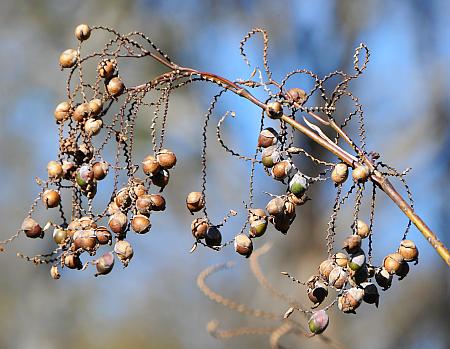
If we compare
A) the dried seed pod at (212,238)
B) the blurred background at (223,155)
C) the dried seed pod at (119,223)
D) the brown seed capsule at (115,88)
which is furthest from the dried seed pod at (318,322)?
the blurred background at (223,155)

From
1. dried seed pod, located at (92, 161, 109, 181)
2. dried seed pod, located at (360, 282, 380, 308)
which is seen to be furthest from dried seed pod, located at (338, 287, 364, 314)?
dried seed pod, located at (92, 161, 109, 181)

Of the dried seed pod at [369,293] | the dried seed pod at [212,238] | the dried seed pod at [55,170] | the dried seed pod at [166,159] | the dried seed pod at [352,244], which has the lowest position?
the dried seed pod at [369,293]

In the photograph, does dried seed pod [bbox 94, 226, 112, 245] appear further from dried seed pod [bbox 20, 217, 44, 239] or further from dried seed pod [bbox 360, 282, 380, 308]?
dried seed pod [bbox 360, 282, 380, 308]

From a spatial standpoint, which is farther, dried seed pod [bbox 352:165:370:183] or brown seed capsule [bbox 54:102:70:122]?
brown seed capsule [bbox 54:102:70:122]

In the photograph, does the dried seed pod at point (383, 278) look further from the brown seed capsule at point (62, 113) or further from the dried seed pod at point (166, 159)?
the brown seed capsule at point (62, 113)

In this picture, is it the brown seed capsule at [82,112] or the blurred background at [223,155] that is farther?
the blurred background at [223,155]

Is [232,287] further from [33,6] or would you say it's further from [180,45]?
[33,6]
